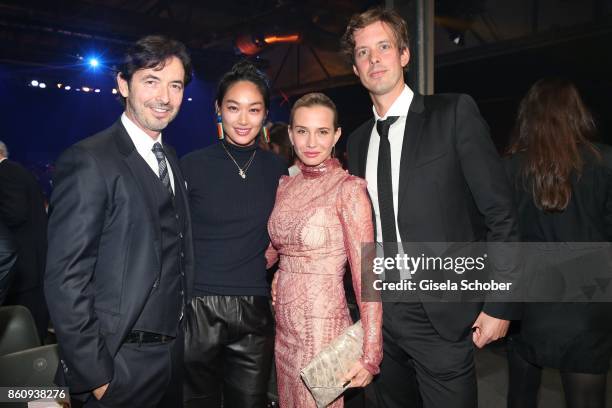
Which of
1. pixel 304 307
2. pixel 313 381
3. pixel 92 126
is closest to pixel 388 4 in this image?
pixel 304 307

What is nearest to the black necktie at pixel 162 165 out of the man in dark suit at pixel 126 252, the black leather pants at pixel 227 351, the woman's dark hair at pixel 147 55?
the man in dark suit at pixel 126 252

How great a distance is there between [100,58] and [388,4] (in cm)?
725

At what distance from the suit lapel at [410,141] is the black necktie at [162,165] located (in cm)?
85

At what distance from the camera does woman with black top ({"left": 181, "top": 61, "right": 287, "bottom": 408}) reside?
75.4 inches

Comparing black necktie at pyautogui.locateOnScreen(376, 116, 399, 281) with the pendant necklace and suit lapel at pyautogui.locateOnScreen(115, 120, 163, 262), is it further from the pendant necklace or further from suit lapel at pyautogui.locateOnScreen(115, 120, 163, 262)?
suit lapel at pyautogui.locateOnScreen(115, 120, 163, 262)

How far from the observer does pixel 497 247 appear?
5.49ft

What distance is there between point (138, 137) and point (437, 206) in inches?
43.5

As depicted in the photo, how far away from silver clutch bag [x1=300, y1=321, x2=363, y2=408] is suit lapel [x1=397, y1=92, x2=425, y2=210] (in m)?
0.57

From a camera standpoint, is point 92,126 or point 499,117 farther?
point 92,126

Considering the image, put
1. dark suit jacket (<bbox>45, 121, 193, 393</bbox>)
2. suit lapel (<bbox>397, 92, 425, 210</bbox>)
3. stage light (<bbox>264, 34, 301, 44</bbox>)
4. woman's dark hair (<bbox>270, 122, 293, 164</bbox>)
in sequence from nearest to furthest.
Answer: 1. dark suit jacket (<bbox>45, 121, 193, 393</bbox>)
2. suit lapel (<bbox>397, 92, 425, 210</bbox>)
3. woman's dark hair (<bbox>270, 122, 293, 164</bbox>)
4. stage light (<bbox>264, 34, 301, 44</bbox>)

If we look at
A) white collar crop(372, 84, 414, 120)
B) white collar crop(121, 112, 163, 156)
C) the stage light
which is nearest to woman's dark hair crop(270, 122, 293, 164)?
white collar crop(372, 84, 414, 120)

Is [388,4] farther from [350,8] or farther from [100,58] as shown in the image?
[100,58]

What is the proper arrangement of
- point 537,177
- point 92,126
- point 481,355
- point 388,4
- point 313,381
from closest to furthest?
1. point 313,381
2. point 537,177
3. point 388,4
4. point 481,355
5. point 92,126

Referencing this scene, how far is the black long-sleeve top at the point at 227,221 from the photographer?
6.38 feet
